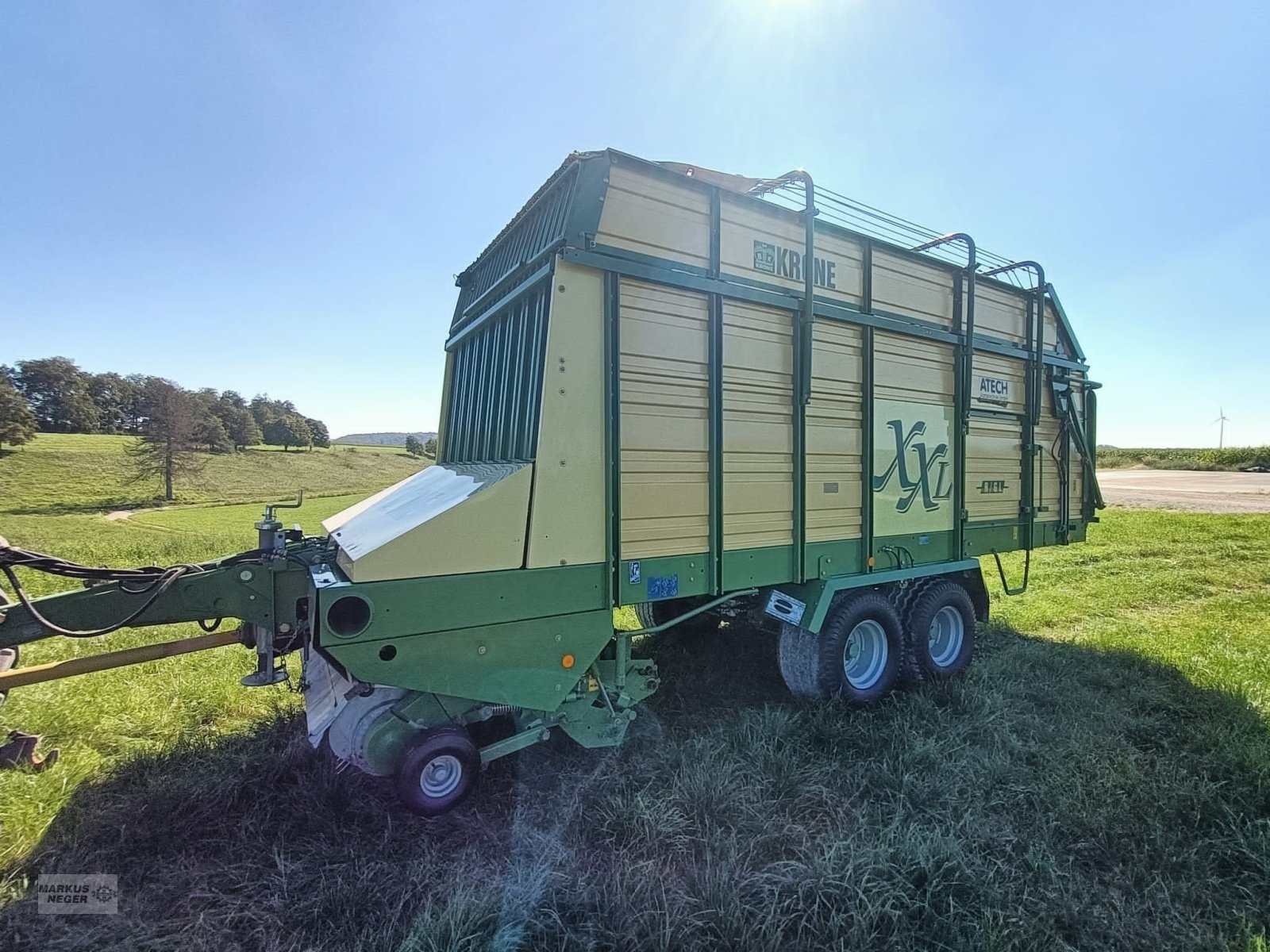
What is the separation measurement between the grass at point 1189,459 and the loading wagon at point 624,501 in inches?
1975

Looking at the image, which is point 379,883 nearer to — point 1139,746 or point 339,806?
point 339,806

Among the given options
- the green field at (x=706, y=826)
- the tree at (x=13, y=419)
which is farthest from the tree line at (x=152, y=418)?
the green field at (x=706, y=826)

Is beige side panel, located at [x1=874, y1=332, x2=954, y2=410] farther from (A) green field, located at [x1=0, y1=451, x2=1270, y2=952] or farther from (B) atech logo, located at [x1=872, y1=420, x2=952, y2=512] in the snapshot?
(A) green field, located at [x1=0, y1=451, x2=1270, y2=952]

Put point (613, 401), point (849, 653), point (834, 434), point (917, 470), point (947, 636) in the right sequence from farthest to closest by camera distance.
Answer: point (947, 636), point (917, 470), point (849, 653), point (834, 434), point (613, 401)

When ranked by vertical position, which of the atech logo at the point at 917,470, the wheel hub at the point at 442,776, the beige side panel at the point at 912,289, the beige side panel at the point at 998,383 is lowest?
the wheel hub at the point at 442,776

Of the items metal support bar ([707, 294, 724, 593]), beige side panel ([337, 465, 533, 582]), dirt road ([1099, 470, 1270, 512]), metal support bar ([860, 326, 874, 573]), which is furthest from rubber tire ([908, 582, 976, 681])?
dirt road ([1099, 470, 1270, 512])

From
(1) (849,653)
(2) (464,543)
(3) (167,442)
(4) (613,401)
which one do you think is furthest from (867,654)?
(3) (167,442)

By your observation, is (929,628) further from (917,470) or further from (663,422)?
(663,422)

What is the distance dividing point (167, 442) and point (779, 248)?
38.3m

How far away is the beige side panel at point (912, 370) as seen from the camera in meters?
4.52

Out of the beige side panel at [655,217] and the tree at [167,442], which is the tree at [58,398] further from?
the beige side panel at [655,217]

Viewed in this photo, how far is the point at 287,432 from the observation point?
48.3 meters

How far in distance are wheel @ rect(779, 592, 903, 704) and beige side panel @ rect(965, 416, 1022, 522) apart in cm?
140

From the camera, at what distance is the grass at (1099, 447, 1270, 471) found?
131 ft
